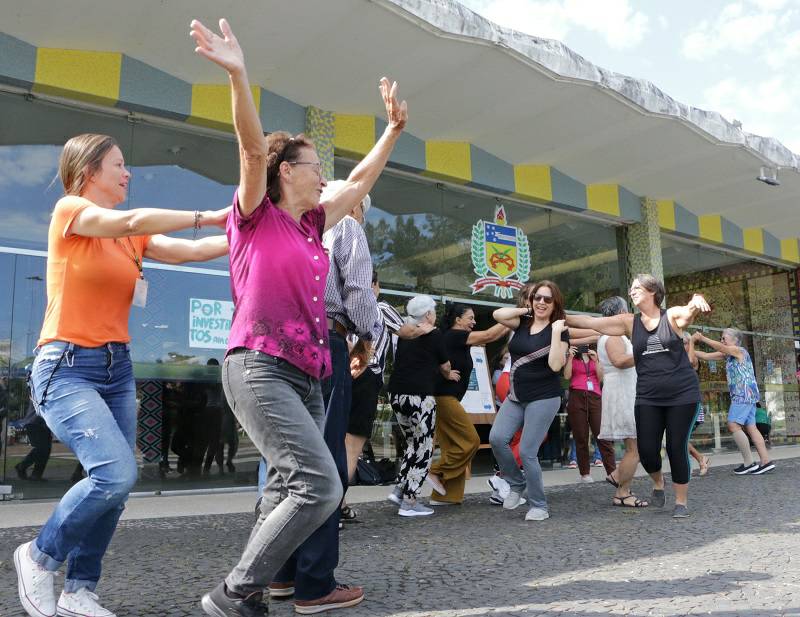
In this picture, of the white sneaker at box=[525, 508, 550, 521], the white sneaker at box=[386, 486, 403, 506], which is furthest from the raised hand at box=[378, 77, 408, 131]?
the white sneaker at box=[386, 486, 403, 506]

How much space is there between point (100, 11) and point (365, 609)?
584cm

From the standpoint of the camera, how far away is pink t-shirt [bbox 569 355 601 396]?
26.6ft

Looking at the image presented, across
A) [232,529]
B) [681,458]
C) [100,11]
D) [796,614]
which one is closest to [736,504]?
[681,458]

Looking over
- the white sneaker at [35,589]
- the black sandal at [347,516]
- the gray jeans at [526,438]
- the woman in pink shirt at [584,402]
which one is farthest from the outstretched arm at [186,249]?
the woman in pink shirt at [584,402]

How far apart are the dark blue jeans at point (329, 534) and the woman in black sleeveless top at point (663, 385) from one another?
9.62ft

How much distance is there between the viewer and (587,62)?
8.17 metres

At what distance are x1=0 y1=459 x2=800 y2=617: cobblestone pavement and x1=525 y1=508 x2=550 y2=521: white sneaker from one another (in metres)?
0.10

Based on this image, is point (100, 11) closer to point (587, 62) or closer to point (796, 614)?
point (587, 62)

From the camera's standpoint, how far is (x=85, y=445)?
2.56 m

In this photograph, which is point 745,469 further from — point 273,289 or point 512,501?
point 273,289

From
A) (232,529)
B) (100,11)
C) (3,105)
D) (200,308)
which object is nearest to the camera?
(232,529)

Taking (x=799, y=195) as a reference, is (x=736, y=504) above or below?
below

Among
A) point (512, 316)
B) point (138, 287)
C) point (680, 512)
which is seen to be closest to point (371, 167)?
point (138, 287)

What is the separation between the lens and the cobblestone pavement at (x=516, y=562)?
9.73 ft
